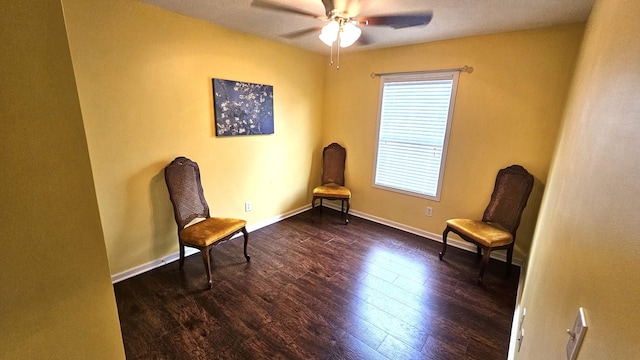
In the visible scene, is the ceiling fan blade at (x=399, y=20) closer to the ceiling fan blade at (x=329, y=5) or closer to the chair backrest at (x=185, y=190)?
the ceiling fan blade at (x=329, y=5)

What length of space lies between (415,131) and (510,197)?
127 cm

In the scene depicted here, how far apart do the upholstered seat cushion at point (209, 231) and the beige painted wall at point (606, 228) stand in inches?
89.9

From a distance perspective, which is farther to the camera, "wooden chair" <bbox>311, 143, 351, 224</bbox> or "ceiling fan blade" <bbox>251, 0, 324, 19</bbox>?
"wooden chair" <bbox>311, 143, 351, 224</bbox>

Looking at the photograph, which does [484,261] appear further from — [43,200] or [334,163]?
[43,200]

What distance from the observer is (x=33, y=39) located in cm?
65

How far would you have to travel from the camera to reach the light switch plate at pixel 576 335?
0.60m

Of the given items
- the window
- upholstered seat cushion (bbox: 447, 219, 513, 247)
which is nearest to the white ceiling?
the window

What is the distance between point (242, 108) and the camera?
119 inches

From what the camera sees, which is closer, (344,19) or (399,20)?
(344,19)

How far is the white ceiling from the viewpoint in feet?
6.43

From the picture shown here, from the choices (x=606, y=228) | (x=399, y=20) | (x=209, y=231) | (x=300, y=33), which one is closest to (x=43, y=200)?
(x=606, y=228)

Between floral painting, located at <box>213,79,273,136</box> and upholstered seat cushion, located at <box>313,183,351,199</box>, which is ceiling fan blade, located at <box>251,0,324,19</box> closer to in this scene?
floral painting, located at <box>213,79,273,136</box>

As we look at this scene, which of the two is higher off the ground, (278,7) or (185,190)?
(278,7)

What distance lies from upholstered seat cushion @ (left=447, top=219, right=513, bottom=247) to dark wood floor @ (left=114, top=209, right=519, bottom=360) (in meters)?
0.41
